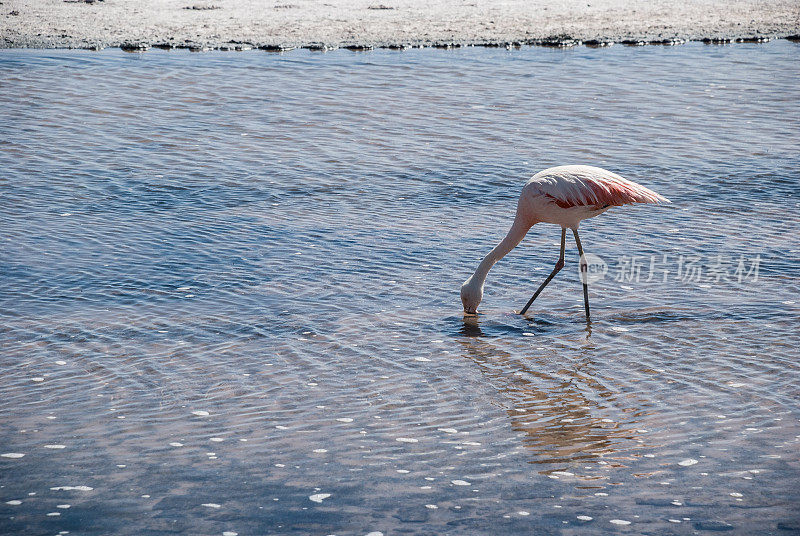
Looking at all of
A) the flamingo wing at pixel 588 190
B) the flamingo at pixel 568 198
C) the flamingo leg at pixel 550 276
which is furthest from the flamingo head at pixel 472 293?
the flamingo wing at pixel 588 190

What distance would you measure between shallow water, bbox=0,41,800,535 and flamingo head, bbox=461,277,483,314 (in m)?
0.19

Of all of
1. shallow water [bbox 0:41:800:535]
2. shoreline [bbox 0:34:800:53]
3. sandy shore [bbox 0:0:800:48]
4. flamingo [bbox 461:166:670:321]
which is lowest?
shallow water [bbox 0:41:800:535]

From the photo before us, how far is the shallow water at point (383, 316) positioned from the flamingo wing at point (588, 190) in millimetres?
842

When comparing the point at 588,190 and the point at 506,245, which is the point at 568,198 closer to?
the point at 588,190

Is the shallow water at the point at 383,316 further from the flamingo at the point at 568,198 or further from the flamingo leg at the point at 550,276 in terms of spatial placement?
the flamingo at the point at 568,198

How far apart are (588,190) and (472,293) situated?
3.60 ft

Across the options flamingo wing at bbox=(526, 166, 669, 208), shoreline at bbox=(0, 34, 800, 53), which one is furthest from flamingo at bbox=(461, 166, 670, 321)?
shoreline at bbox=(0, 34, 800, 53)

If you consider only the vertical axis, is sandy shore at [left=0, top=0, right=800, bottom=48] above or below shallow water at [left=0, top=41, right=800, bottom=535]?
above

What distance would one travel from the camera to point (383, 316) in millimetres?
7172

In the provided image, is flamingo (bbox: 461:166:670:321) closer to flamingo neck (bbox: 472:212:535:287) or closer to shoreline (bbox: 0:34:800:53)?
flamingo neck (bbox: 472:212:535:287)

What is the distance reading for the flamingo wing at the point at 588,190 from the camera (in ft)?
23.1

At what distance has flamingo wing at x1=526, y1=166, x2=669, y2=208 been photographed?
7.05 m

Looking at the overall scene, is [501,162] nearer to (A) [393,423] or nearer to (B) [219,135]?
(B) [219,135]

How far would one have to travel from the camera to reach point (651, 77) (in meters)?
14.6
